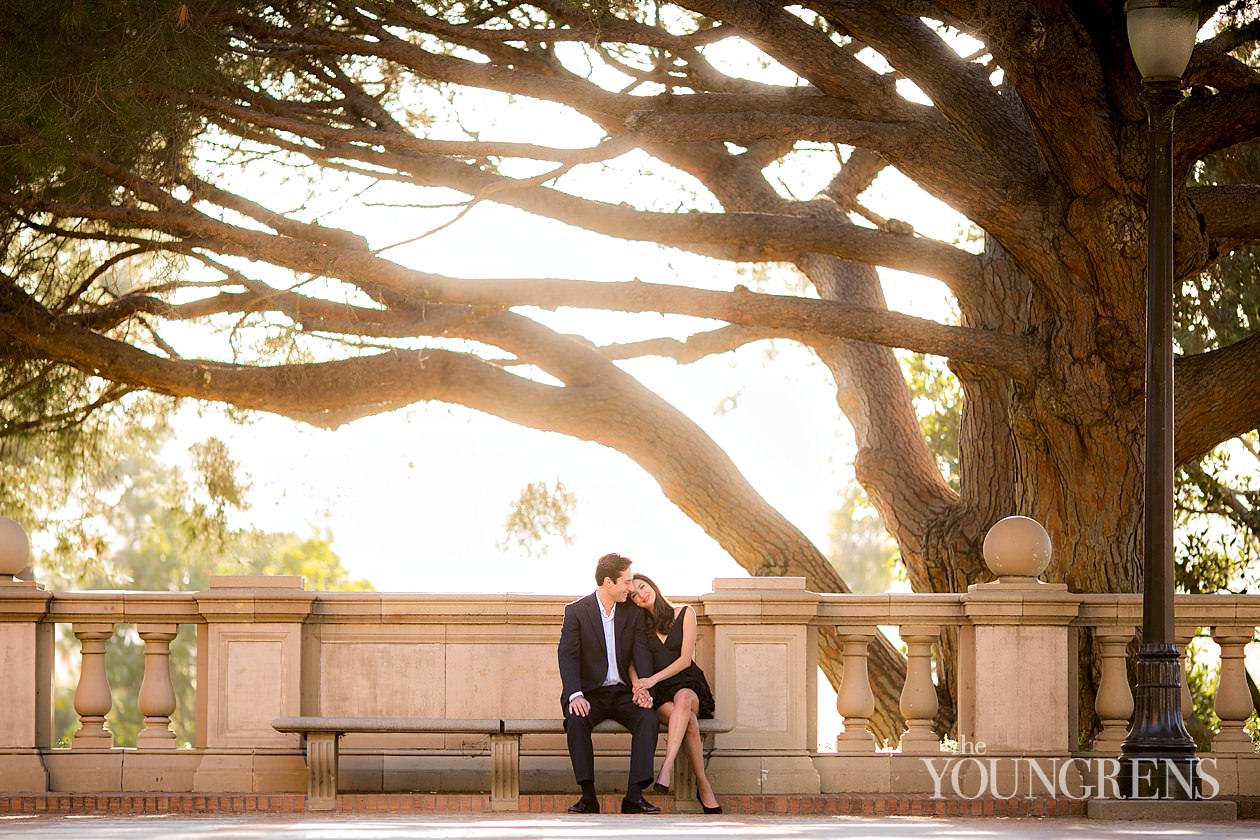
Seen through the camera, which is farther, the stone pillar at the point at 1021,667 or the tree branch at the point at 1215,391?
the tree branch at the point at 1215,391

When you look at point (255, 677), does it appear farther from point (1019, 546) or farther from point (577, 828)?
point (1019, 546)

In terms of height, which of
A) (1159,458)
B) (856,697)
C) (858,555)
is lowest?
(858,555)

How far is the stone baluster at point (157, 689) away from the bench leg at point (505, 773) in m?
2.03

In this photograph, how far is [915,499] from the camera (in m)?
15.0

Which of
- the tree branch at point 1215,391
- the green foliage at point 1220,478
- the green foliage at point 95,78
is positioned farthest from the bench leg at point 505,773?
the green foliage at point 1220,478

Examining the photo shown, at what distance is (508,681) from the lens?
10.8 m

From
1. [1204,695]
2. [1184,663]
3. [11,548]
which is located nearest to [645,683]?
[1184,663]

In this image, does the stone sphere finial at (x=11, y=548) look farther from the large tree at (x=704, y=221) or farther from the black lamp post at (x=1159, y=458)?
the black lamp post at (x=1159, y=458)

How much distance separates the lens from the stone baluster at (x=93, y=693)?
10641 mm

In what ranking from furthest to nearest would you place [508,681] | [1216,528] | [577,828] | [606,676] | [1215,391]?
1. [1216,528]
2. [1215,391]
3. [508,681]
4. [606,676]
5. [577,828]

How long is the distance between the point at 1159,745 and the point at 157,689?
5.69 meters

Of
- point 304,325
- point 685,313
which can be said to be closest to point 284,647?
point 685,313

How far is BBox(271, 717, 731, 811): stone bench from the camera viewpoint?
9.96m

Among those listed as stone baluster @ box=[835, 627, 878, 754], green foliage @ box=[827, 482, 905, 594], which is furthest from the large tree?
green foliage @ box=[827, 482, 905, 594]
